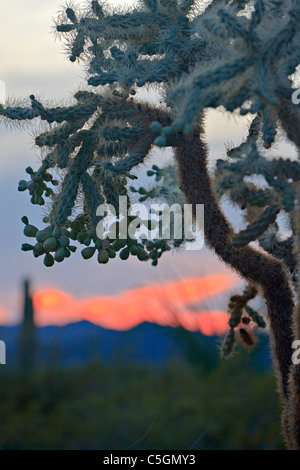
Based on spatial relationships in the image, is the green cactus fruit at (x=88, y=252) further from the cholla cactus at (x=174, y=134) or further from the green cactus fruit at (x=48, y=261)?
the green cactus fruit at (x=48, y=261)

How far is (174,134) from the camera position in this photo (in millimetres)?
1752

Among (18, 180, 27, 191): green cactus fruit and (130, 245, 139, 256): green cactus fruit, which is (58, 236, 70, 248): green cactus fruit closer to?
(130, 245, 139, 256): green cactus fruit

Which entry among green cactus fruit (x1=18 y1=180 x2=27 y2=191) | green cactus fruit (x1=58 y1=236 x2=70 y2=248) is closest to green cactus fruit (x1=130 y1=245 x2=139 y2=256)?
green cactus fruit (x1=58 y1=236 x2=70 y2=248)

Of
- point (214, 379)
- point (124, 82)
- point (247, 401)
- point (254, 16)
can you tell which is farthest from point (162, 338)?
point (254, 16)

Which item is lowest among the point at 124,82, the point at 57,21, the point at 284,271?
the point at 284,271

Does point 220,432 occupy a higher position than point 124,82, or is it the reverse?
point 124,82

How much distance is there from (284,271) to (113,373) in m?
3.82

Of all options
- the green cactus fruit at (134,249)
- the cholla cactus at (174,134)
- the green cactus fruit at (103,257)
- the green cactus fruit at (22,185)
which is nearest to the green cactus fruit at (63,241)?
the cholla cactus at (174,134)

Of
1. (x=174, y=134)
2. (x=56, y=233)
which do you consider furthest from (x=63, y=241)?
(x=174, y=134)

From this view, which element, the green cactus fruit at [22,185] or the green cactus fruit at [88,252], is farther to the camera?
the green cactus fruit at [22,185]

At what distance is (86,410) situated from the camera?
564 cm

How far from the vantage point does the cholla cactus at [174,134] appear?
178 cm

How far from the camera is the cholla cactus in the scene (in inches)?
70.0

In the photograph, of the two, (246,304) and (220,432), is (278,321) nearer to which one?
(246,304)
